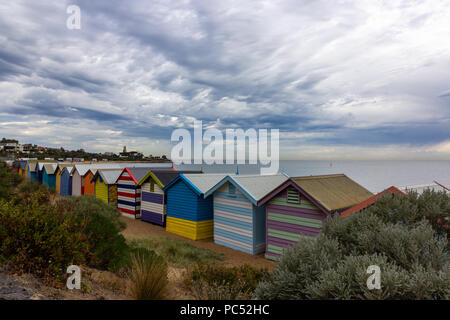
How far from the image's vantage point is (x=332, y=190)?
11.6 metres

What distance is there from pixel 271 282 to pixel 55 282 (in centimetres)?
415

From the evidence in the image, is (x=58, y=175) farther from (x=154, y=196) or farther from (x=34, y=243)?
(x=34, y=243)

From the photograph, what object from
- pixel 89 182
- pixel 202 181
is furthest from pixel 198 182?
pixel 89 182

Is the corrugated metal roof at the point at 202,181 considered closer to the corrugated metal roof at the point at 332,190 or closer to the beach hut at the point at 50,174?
the corrugated metal roof at the point at 332,190

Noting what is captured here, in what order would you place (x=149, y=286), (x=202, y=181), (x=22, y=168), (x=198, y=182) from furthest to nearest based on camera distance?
(x=22, y=168), (x=202, y=181), (x=198, y=182), (x=149, y=286)

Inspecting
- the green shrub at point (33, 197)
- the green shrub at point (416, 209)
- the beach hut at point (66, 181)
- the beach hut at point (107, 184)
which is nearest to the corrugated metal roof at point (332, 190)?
the green shrub at point (416, 209)

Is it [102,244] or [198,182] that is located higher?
[198,182]

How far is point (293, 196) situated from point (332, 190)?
186cm

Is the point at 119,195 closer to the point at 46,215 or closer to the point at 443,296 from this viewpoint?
the point at 46,215

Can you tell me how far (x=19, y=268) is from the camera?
5.01m

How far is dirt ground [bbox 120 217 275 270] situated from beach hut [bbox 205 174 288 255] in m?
0.42
